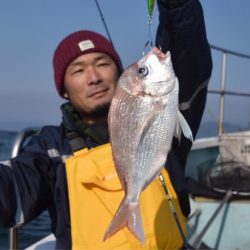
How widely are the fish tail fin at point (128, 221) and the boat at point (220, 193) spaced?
2552 millimetres

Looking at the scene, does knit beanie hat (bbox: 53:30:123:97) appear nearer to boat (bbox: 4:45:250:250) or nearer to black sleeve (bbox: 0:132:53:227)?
black sleeve (bbox: 0:132:53:227)

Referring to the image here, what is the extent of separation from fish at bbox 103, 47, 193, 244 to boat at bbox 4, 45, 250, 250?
8.43 feet

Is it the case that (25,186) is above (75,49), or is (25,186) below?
below

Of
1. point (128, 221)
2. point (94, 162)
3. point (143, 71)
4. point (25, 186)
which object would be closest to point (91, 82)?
point (94, 162)

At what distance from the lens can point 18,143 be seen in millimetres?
3090

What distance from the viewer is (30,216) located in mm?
2650

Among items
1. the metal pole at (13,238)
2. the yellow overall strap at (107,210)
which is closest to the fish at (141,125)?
the yellow overall strap at (107,210)

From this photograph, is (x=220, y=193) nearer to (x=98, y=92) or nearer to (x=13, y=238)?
(x=13, y=238)

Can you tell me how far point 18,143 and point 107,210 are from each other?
84cm

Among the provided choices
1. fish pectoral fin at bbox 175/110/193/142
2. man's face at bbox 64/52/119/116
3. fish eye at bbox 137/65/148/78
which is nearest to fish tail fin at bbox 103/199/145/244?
fish pectoral fin at bbox 175/110/193/142

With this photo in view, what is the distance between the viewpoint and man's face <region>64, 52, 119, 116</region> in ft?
8.89

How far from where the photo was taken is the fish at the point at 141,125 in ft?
6.04

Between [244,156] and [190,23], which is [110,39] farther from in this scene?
[244,156]

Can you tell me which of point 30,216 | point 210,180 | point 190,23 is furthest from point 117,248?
point 210,180
